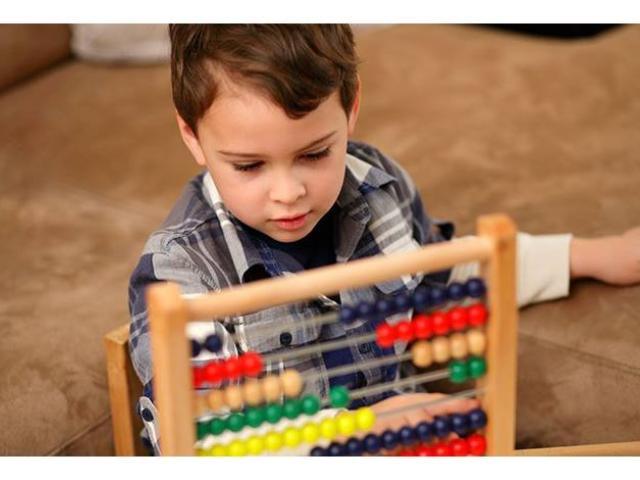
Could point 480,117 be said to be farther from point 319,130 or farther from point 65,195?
point 319,130

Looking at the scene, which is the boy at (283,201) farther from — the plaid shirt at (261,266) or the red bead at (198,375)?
the red bead at (198,375)

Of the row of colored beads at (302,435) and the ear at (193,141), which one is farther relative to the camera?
the ear at (193,141)

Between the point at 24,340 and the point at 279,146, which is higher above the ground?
the point at 279,146

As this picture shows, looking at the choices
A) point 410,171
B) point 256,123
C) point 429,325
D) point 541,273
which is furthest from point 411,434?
point 410,171

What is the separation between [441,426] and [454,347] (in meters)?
0.08

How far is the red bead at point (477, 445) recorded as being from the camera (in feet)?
3.36

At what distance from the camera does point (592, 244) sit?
1.40m

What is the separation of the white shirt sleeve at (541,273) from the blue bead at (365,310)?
42cm

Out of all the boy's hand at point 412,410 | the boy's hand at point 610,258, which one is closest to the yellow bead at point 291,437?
the boy's hand at point 412,410

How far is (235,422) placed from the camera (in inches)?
38.1

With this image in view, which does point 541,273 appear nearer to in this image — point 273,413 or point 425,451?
point 425,451
